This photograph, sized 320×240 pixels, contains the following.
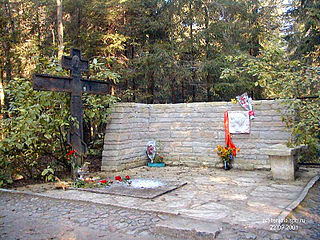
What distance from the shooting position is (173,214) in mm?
3906

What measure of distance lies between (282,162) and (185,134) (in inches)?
118

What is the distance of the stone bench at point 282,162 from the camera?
5.93 m

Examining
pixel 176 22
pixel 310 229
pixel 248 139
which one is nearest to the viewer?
pixel 310 229

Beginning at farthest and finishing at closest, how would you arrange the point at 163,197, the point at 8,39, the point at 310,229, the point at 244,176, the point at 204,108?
the point at 8,39 → the point at 204,108 → the point at 244,176 → the point at 163,197 → the point at 310,229

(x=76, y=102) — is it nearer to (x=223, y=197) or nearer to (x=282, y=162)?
(x=223, y=197)

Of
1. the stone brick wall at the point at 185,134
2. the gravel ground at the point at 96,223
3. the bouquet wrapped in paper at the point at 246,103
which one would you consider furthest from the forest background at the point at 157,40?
the gravel ground at the point at 96,223

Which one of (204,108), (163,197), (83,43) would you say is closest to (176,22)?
(83,43)

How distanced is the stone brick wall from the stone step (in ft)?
13.6

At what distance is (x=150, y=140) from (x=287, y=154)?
4050mm

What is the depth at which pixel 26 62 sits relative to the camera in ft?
36.1

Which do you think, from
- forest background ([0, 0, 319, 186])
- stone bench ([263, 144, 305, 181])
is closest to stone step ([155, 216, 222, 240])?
stone bench ([263, 144, 305, 181])

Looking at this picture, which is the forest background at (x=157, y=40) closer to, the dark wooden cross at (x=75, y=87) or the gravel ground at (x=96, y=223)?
the dark wooden cross at (x=75, y=87)

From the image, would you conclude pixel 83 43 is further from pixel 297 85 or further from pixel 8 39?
pixel 297 85

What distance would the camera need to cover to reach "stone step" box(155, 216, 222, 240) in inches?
126
